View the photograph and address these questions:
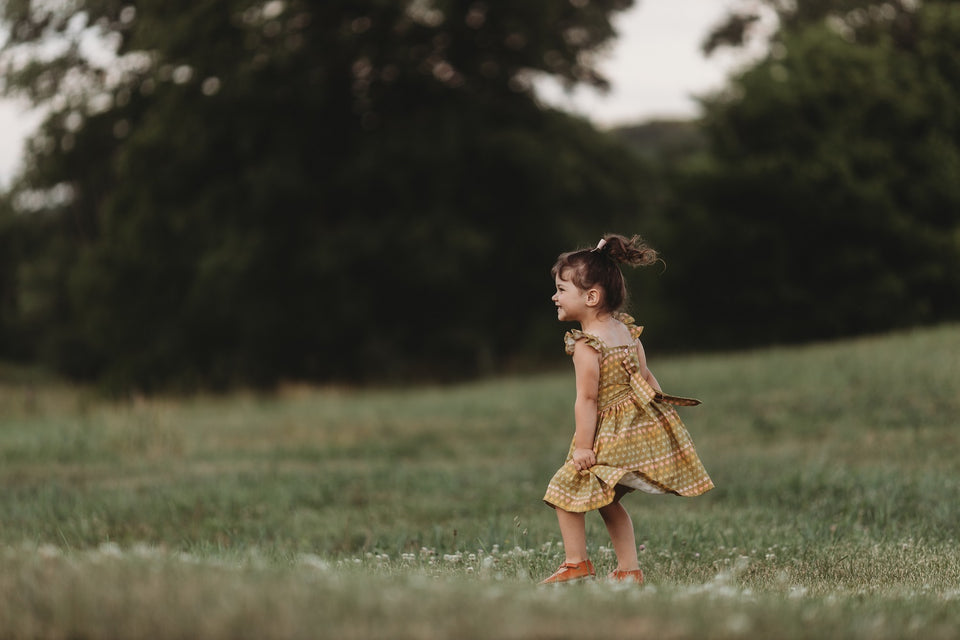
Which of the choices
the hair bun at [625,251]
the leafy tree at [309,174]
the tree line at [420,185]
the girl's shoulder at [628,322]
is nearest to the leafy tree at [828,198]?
the tree line at [420,185]

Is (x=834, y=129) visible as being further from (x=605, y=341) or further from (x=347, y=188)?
(x=605, y=341)

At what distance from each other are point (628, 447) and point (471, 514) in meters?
3.44

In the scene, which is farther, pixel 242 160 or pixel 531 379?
pixel 242 160

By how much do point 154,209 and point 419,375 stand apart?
8.15 meters

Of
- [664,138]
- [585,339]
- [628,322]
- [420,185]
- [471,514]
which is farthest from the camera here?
[664,138]

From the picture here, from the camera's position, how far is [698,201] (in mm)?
26828

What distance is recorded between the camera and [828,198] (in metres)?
24.7

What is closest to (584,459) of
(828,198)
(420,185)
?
(420,185)

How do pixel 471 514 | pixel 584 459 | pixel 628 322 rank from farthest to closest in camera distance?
pixel 471 514 → pixel 628 322 → pixel 584 459

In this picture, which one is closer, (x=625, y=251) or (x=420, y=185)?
(x=625, y=251)

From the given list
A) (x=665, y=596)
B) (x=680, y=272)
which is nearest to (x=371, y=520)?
(x=665, y=596)

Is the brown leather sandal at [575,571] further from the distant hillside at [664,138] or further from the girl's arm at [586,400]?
the distant hillside at [664,138]

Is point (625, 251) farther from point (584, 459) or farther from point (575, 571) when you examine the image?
point (575, 571)

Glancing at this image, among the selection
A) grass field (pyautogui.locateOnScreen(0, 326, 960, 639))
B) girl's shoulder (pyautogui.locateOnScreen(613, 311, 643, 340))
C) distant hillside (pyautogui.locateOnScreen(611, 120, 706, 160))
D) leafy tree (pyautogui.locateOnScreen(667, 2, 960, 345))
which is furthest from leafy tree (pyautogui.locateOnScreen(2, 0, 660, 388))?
girl's shoulder (pyautogui.locateOnScreen(613, 311, 643, 340))
